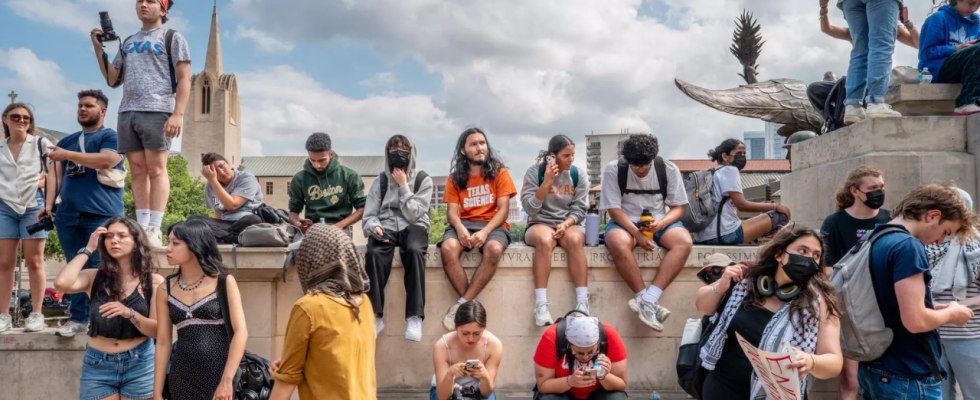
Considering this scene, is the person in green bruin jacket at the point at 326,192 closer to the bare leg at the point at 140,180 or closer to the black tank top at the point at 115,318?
the bare leg at the point at 140,180

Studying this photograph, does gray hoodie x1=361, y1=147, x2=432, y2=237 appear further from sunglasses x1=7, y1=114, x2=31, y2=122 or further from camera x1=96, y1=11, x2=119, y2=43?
sunglasses x1=7, y1=114, x2=31, y2=122

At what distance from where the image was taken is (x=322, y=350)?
2.77 m

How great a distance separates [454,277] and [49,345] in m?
3.66

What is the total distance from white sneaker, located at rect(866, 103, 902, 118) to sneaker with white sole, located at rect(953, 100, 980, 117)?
0.55 metres

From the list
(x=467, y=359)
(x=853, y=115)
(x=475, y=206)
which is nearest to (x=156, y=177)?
(x=475, y=206)

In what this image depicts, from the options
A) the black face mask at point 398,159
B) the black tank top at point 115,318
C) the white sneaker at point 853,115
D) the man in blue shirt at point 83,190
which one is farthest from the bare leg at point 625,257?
the man in blue shirt at point 83,190

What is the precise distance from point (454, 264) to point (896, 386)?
11.0 feet

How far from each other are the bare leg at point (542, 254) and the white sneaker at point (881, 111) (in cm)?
314

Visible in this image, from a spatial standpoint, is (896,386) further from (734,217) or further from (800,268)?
(734,217)

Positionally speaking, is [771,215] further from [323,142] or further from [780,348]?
[323,142]

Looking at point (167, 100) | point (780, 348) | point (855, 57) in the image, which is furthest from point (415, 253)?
point (855, 57)

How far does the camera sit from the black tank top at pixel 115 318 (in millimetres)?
4336

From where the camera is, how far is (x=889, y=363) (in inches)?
136

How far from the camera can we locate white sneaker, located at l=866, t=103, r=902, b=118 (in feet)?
19.0
